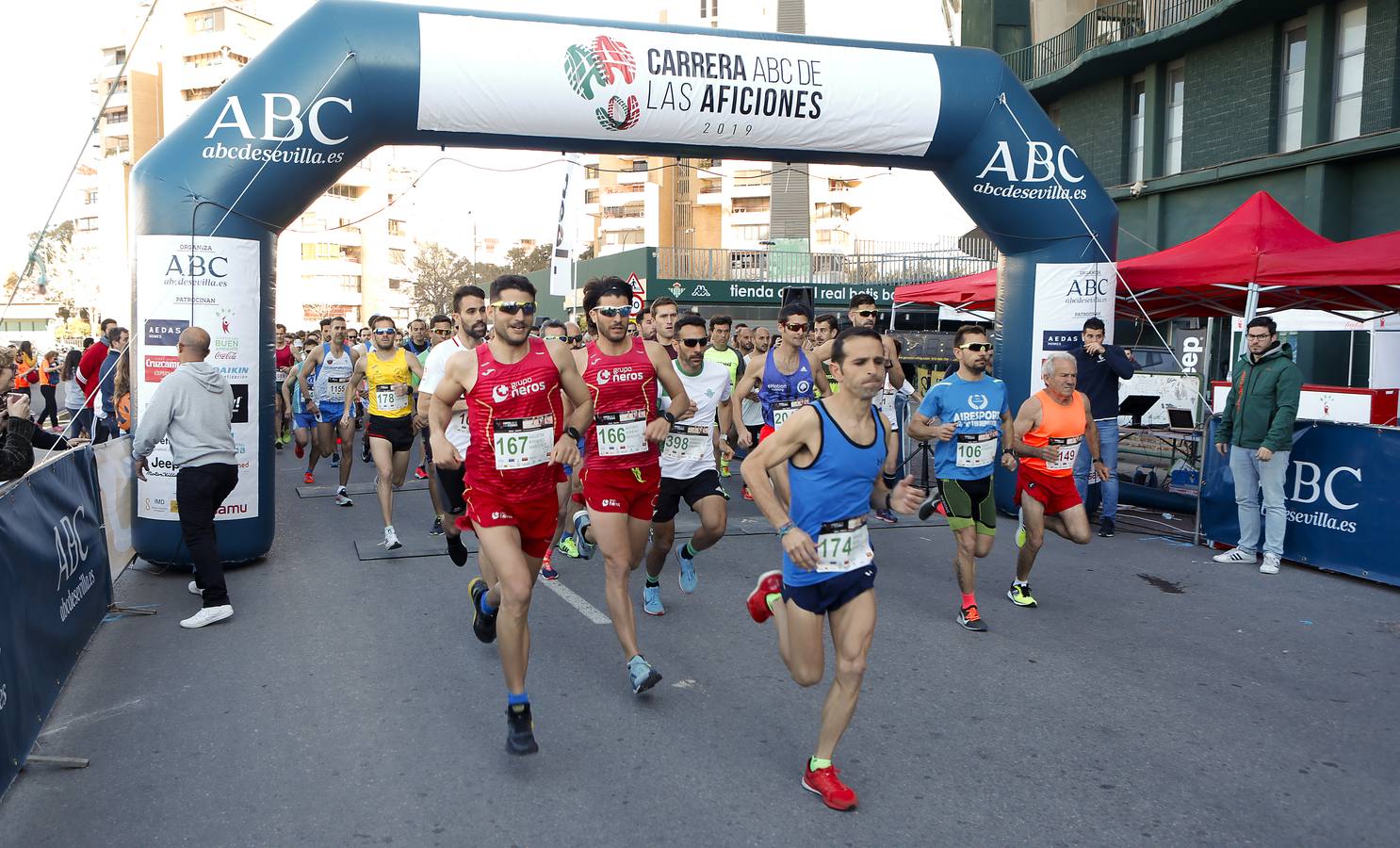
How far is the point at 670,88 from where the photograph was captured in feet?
29.7

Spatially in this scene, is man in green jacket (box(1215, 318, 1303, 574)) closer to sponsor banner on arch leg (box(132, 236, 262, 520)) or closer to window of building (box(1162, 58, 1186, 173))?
sponsor banner on arch leg (box(132, 236, 262, 520))

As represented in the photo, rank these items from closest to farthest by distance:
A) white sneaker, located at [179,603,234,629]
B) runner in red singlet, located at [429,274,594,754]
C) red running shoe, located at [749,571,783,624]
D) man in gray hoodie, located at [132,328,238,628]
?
1. red running shoe, located at [749,571,783,624]
2. runner in red singlet, located at [429,274,594,754]
3. white sneaker, located at [179,603,234,629]
4. man in gray hoodie, located at [132,328,238,628]

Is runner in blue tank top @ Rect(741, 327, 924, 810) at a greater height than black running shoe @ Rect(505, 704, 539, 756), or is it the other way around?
runner in blue tank top @ Rect(741, 327, 924, 810)

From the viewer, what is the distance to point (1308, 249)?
924cm

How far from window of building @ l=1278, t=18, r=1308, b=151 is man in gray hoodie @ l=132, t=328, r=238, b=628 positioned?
58.2 ft

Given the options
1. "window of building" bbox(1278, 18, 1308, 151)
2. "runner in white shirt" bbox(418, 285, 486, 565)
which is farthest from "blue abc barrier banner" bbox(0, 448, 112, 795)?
"window of building" bbox(1278, 18, 1308, 151)

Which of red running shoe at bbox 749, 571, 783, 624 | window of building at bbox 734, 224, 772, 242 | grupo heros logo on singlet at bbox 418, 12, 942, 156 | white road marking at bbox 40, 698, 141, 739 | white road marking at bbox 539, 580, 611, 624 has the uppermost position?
window of building at bbox 734, 224, 772, 242

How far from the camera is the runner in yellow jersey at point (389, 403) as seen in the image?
895 centimetres

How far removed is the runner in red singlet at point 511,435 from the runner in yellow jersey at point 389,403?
4423mm

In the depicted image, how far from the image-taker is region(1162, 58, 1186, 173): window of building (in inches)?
797

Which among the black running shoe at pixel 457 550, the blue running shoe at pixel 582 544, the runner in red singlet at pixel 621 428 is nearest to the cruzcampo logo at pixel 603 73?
the blue running shoe at pixel 582 544

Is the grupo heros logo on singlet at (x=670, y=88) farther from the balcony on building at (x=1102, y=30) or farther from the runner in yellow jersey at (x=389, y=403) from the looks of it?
the balcony on building at (x=1102, y=30)

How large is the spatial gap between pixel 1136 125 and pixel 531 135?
56.8 ft

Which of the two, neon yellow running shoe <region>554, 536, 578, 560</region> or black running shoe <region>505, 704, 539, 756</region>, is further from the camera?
neon yellow running shoe <region>554, 536, 578, 560</region>
